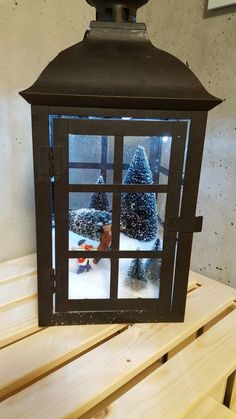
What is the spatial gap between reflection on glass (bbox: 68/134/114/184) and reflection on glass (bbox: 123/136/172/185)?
0.04 m

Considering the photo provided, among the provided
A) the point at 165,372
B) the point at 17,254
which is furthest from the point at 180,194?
the point at 17,254

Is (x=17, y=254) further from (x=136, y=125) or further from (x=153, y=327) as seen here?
(x=136, y=125)

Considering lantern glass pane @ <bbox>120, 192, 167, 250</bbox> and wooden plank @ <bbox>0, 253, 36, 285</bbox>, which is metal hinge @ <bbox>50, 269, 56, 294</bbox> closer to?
lantern glass pane @ <bbox>120, 192, 167, 250</bbox>

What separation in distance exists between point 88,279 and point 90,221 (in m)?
0.15

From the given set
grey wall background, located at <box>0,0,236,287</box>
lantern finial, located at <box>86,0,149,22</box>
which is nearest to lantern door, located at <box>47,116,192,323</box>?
lantern finial, located at <box>86,0,149,22</box>

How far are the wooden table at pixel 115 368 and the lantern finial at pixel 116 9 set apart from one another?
2.37 ft

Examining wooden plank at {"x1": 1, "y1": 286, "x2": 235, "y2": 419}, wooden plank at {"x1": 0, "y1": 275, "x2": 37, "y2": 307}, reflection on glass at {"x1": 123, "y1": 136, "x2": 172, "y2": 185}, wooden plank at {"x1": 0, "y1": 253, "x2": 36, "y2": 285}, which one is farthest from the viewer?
wooden plank at {"x1": 0, "y1": 253, "x2": 36, "y2": 285}

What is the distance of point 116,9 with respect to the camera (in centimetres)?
68

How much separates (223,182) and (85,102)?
0.61m

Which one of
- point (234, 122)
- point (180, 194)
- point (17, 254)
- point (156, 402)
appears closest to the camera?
point (156, 402)

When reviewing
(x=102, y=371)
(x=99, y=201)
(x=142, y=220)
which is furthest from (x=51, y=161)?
(x=102, y=371)

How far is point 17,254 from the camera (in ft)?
3.93

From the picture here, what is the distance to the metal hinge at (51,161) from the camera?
652 millimetres

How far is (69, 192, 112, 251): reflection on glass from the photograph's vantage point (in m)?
0.70
